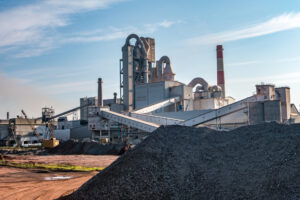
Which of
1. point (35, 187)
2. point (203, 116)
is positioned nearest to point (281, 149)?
point (35, 187)

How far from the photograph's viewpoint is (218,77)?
4744cm

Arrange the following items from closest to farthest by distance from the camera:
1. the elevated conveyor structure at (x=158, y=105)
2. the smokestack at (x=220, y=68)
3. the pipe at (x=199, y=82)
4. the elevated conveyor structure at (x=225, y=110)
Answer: the elevated conveyor structure at (x=225, y=110) → the elevated conveyor structure at (x=158, y=105) → the pipe at (x=199, y=82) → the smokestack at (x=220, y=68)

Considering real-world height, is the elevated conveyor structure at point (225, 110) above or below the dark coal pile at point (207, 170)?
above

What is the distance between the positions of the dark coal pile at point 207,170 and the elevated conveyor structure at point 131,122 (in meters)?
19.6

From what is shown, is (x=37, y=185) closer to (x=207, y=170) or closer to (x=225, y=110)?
(x=207, y=170)

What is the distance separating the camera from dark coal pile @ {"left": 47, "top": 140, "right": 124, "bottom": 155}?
26.0 meters

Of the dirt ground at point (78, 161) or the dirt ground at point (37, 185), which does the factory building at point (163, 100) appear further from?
the dirt ground at point (37, 185)

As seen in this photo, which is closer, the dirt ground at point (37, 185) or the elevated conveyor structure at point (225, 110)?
the dirt ground at point (37, 185)

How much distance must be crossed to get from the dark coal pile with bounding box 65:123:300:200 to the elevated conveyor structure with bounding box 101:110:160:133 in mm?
19628

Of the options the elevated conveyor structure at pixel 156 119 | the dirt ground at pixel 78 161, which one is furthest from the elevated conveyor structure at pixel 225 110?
the dirt ground at pixel 78 161

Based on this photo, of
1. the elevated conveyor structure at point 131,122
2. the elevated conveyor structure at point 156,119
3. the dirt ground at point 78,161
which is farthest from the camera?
the elevated conveyor structure at point 156,119

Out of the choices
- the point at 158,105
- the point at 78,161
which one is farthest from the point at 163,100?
the point at 78,161

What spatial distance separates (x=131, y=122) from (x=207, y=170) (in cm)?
2328

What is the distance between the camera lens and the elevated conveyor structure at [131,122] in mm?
29484
